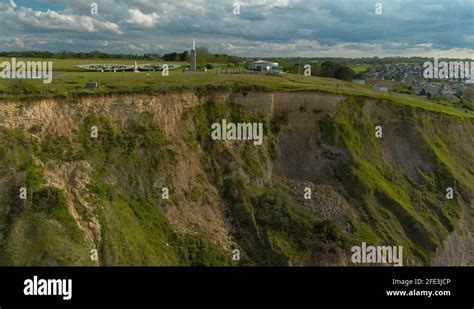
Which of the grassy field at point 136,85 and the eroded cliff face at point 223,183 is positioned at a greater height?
the grassy field at point 136,85

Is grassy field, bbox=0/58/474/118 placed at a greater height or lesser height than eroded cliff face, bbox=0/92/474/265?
greater

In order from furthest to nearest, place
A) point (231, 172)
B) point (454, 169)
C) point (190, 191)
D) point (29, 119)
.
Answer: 1. point (454, 169)
2. point (231, 172)
3. point (190, 191)
4. point (29, 119)

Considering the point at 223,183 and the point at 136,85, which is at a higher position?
the point at 136,85

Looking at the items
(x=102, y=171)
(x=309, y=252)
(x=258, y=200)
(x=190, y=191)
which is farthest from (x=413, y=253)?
(x=102, y=171)

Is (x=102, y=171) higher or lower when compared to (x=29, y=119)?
lower

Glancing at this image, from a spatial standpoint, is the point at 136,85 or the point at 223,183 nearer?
the point at 223,183

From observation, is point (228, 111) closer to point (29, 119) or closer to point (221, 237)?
point (221, 237)

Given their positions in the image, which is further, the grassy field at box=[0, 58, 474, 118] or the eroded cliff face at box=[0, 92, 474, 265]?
the grassy field at box=[0, 58, 474, 118]

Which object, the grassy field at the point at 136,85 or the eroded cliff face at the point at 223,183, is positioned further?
the grassy field at the point at 136,85
